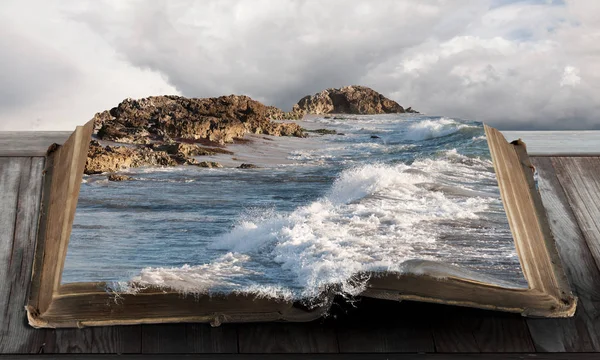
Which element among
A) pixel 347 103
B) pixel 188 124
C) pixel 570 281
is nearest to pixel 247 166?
pixel 188 124

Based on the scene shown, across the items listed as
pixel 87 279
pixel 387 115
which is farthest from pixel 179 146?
pixel 387 115

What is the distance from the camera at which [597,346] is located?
265 cm

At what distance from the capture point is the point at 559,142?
3277mm

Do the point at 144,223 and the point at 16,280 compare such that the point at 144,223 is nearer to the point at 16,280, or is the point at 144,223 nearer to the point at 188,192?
the point at 188,192

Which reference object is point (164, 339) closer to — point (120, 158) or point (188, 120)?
point (120, 158)

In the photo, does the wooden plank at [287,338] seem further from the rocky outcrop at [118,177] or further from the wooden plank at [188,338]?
the rocky outcrop at [118,177]

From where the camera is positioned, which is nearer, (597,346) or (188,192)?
(597,346)

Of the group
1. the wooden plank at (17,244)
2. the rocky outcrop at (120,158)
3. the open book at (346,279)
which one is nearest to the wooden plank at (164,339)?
the open book at (346,279)

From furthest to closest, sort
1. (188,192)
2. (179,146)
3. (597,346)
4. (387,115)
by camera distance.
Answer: (387,115) < (179,146) < (188,192) < (597,346)

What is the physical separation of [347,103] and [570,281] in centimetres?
140

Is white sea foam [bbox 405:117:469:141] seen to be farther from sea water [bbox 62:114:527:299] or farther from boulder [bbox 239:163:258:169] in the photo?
boulder [bbox 239:163:258:169]

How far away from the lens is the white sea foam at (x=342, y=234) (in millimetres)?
2473

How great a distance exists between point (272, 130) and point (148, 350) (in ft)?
3.96

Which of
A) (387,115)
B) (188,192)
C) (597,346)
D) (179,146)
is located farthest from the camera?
(387,115)
